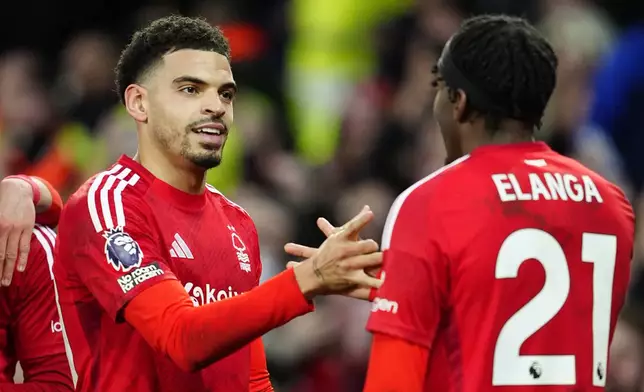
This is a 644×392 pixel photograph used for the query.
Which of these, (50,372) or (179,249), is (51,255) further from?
(179,249)

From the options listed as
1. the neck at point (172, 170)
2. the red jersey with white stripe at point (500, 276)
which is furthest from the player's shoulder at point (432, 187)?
the neck at point (172, 170)

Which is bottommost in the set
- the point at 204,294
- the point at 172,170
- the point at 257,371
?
the point at 257,371

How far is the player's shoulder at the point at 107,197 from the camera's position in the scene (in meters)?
5.06

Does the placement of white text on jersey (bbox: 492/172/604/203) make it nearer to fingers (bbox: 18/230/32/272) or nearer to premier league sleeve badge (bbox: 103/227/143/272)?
premier league sleeve badge (bbox: 103/227/143/272)

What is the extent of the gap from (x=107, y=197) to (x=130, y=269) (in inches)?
12.5

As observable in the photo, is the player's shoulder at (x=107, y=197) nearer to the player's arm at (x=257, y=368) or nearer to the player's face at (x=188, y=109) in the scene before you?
the player's face at (x=188, y=109)

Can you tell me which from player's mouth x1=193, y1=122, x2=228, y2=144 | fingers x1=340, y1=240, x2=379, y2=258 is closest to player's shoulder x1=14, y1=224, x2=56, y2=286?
player's mouth x1=193, y1=122, x2=228, y2=144

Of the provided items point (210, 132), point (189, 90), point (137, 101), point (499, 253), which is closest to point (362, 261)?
point (499, 253)

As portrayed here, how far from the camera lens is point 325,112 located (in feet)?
38.3

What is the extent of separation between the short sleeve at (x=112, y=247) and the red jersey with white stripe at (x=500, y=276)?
83cm

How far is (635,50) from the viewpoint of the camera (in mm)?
9938

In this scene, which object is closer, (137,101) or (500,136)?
(500,136)

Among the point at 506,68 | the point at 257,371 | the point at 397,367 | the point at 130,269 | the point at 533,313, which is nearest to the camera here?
the point at 397,367

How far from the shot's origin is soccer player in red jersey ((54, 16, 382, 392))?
4.76 m
